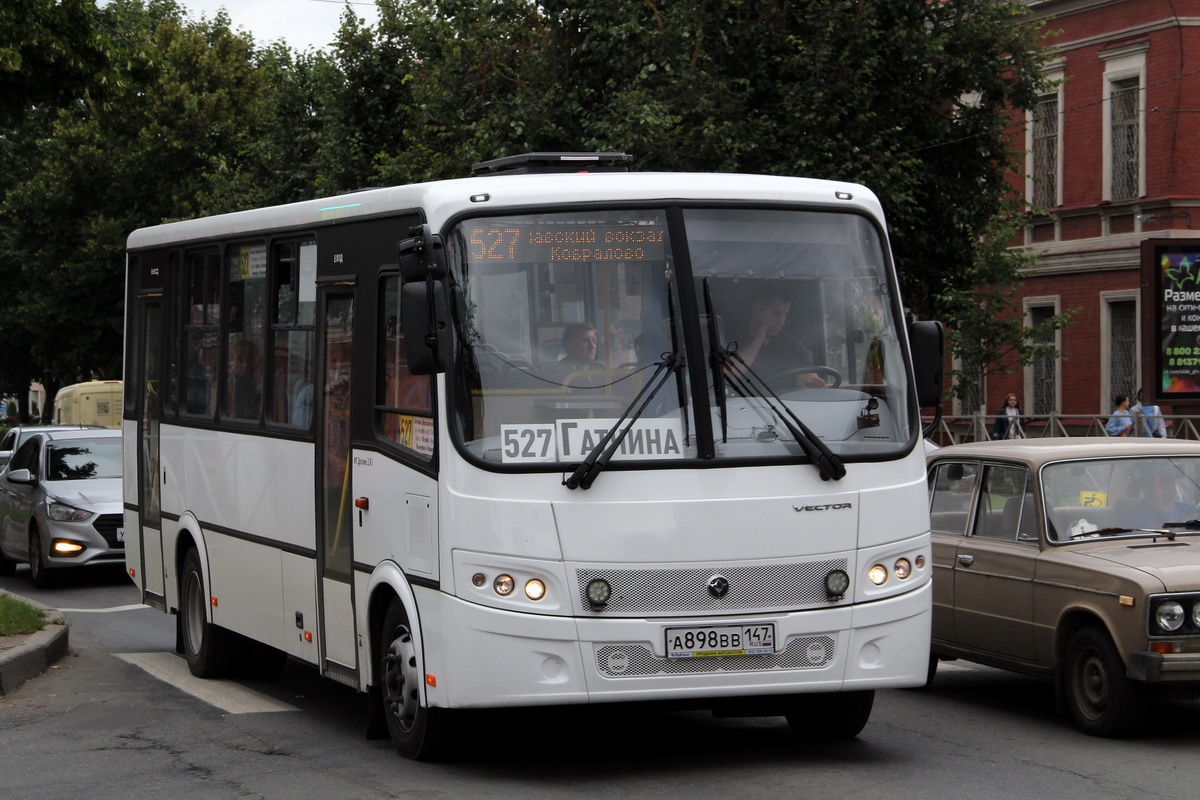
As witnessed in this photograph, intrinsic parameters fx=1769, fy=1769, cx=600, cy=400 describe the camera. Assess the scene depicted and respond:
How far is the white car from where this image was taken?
18.8m

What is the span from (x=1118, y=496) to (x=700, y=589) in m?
3.31

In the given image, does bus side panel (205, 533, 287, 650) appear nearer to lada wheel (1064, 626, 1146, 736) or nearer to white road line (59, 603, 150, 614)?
lada wheel (1064, 626, 1146, 736)

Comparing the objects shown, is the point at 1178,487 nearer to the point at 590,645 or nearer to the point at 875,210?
the point at 875,210

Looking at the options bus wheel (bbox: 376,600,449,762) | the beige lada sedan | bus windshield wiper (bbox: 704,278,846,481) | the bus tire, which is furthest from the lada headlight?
the bus tire

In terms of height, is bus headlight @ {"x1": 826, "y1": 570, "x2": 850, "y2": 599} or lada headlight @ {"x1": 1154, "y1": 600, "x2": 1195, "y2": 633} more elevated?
bus headlight @ {"x1": 826, "y1": 570, "x2": 850, "y2": 599}

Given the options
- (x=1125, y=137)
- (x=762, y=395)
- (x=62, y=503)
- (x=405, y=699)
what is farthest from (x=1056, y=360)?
(x=405, y=699)

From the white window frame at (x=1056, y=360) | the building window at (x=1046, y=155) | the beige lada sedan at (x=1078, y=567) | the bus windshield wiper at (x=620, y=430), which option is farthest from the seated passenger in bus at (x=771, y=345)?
the building window at (x=1046, y=155)

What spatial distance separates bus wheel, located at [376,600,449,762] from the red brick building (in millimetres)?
27421

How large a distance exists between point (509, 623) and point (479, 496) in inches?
21.9

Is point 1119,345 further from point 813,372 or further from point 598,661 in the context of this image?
point 598,661

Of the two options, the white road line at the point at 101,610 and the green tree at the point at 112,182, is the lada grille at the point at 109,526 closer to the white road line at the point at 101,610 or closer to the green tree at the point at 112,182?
the white road line at the point at 101,610

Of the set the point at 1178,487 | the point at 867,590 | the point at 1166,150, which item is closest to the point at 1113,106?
the point at 1166,150

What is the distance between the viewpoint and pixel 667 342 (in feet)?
25.7

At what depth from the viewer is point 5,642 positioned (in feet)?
38.8
